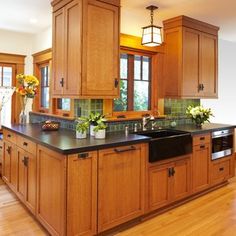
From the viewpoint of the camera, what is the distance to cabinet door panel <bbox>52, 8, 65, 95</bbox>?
2.99m

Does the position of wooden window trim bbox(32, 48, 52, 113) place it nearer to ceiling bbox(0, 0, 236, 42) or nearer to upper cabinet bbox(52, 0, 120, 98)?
ceiling bbox(0, 0, 236, 42)

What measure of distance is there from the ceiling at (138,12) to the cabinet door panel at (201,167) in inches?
71.9

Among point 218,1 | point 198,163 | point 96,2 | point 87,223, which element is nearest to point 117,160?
point 87,223

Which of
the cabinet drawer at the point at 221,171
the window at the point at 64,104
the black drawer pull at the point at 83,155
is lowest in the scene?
the cabinet drawer at the point at 221,171

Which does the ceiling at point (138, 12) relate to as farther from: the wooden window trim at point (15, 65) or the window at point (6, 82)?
the window at point (6, 82)

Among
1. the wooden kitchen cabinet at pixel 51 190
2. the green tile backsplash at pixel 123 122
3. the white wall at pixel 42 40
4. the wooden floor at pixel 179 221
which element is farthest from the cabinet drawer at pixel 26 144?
the white wall at pixel 42 40

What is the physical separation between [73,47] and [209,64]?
2.39 meters

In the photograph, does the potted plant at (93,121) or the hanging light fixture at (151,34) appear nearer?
the potted plant at (93,121)

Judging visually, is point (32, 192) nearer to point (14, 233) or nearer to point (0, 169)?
point (14, 233)

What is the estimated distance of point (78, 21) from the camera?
2684mm

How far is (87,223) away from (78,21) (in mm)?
2026

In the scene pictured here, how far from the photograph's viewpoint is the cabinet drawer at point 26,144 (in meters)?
2.69

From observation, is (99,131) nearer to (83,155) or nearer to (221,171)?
(83,155)

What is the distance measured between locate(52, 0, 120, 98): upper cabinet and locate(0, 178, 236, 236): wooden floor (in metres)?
1.48
